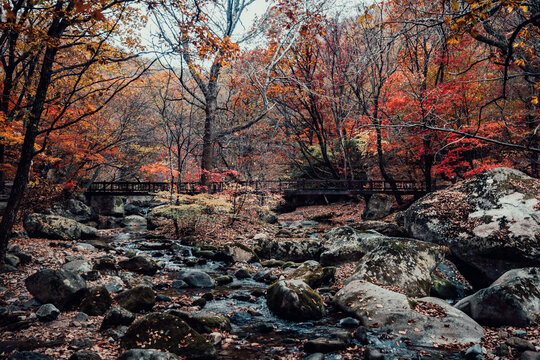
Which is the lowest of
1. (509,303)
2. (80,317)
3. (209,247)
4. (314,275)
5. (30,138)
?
(209,247)

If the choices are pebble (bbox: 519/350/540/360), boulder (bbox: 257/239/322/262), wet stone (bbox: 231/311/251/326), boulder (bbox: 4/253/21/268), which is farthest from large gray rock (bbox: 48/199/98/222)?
pebble (bbox: 519/350/540/360)

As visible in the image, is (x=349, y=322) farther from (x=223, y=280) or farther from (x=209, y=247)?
(x=209, y=247)

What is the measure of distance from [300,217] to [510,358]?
1765 centimetres

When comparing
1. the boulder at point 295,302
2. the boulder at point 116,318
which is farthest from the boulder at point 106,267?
the boulder at point 295,302

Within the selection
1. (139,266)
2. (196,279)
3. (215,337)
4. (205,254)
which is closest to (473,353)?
(215,337)

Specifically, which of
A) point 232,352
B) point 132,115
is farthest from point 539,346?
point 132,115

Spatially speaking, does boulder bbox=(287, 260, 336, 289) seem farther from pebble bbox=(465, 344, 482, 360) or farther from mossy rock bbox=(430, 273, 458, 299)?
pebble bbox=(465, 344, 482, 360)

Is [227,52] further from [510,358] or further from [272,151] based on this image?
[272,151]

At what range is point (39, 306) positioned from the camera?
16.5 ft

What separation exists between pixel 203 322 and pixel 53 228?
9183mm

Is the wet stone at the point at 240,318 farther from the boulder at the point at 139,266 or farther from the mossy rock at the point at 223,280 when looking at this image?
the boulder at the point at 139,266

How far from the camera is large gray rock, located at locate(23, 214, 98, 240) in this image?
10.5m

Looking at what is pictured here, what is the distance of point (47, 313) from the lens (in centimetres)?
461

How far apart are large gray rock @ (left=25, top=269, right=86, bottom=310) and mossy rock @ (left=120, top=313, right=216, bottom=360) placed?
6.06ft
